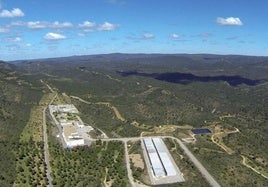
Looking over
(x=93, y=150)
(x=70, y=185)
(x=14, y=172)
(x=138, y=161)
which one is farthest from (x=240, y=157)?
(x=14, y=172)

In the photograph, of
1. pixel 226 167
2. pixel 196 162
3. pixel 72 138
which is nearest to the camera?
pixel 226 167

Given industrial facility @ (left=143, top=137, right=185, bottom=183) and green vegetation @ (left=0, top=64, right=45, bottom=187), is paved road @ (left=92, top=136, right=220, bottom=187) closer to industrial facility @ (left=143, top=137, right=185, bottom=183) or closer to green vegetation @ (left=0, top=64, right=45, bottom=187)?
industrial facility @ (left=143, top=137, right=185, bottom=183)

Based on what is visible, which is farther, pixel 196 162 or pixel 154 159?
pixel 154 159

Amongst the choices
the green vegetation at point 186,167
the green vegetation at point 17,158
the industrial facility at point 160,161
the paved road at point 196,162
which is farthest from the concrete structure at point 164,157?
the green vegetation at point 17,158

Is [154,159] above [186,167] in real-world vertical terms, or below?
above

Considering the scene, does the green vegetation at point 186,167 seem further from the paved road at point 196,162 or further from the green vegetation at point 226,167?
the green vegetation at point 226,167

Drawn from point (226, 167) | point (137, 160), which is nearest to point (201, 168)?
point (226, 167)

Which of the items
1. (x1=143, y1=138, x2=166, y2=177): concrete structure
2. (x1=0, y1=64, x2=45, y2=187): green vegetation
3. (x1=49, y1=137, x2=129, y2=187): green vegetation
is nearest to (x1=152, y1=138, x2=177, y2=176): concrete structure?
(x1=143, y1=138, x2=166, y2=177): concrete structure

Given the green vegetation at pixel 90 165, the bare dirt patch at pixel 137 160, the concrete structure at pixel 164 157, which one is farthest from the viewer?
the bare dirt patch at pixel 137 160

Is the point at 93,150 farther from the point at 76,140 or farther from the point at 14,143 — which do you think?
the point at 14,143

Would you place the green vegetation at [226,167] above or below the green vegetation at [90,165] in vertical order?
below

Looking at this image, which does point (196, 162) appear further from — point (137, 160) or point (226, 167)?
point (137, 160)
